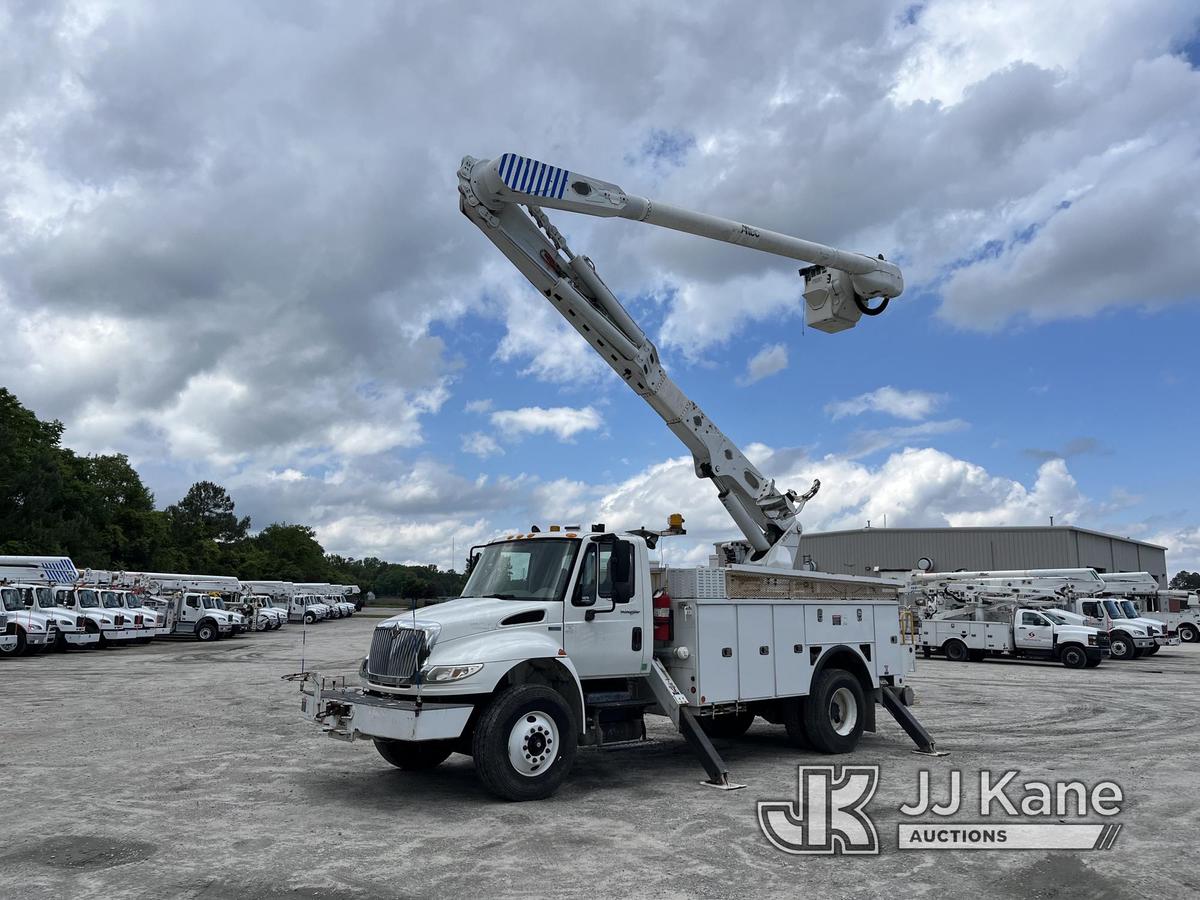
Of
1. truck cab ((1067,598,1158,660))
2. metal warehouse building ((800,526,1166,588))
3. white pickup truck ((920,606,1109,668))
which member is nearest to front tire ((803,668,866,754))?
white pickup truck ((920,606,1109,668))

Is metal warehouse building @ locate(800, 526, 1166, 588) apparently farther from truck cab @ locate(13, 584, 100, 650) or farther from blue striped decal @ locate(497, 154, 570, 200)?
blue striped decal @ locate(497, 154, 570, 200)

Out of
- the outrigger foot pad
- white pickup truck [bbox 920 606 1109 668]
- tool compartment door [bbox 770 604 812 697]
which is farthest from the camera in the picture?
white pickup truck [bbox 920 606 1109 668]

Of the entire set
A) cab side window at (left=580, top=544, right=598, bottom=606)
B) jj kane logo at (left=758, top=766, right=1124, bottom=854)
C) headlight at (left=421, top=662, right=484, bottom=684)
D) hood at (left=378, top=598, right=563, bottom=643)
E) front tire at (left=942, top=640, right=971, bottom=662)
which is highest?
cab side window at (left=580, top=544, right=598, bottom=606)

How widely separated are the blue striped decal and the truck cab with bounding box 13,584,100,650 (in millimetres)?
25005

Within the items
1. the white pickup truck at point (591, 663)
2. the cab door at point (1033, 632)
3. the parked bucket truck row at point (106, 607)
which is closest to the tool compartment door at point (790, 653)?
the white pickup truck at point (591, 663)

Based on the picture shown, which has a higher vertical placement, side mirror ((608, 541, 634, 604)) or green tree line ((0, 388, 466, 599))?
green tree line ((0, 388, 466, 599))

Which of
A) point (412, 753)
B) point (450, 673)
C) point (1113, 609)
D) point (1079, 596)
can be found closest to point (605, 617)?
point (450, 673)

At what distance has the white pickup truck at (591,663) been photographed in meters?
8.49

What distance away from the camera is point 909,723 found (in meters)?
11.9

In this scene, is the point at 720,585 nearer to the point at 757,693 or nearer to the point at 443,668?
the point at 757,693

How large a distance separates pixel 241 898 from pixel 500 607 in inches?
147

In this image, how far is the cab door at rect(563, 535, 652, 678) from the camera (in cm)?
938

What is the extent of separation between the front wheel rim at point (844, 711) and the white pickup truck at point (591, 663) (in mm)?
17

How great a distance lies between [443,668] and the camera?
8398mm
